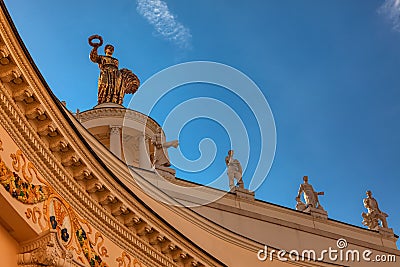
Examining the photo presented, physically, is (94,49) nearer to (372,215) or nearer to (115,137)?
(115,137)

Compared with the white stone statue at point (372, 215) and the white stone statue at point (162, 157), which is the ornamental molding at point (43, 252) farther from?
the white stone statue at point (372, 215)

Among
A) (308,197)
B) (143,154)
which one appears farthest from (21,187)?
(308,197)

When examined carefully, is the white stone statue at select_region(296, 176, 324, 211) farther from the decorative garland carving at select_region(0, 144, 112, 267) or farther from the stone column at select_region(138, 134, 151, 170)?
the decorative garland carving at select_region(0, 144, 112, 267)

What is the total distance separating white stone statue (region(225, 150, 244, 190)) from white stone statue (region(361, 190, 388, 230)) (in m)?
7.17

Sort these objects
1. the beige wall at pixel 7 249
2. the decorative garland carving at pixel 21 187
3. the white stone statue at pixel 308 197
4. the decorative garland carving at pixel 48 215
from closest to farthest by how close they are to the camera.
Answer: the decorative garland carving at pixel 21 187
the beige wall at pixel 7 249
the decorative garland carving at pixel 48 215
the white stone statue at pixel 308 197

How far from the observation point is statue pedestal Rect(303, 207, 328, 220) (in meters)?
24.9

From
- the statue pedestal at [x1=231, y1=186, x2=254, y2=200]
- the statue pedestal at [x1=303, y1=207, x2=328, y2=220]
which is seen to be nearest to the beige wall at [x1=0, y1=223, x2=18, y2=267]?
the statue pedestal at [x1=231, y1=186, x2=254, y2=200]

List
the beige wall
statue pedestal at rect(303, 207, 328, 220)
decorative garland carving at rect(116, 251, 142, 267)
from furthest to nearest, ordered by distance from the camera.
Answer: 1. statue pedestal at rect(303, 207, 328, 220)
2. decorative garland carving at rect(116, 251, 142, 267)
3. the beige wall

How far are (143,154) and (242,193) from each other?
15.1 ft

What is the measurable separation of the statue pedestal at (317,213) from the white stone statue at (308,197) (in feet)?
0.88

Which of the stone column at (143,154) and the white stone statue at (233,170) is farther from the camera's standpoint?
the stone column at (143,154)

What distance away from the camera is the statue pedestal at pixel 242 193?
75.3 feet

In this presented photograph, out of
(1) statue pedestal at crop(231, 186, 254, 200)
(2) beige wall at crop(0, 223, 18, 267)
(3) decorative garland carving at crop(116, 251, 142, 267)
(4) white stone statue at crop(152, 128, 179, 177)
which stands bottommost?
(2) beige wall at crop(0, 223, 18, 267)

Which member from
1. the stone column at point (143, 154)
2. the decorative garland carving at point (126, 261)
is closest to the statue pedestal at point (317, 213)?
the stone column at point (143, 154)
